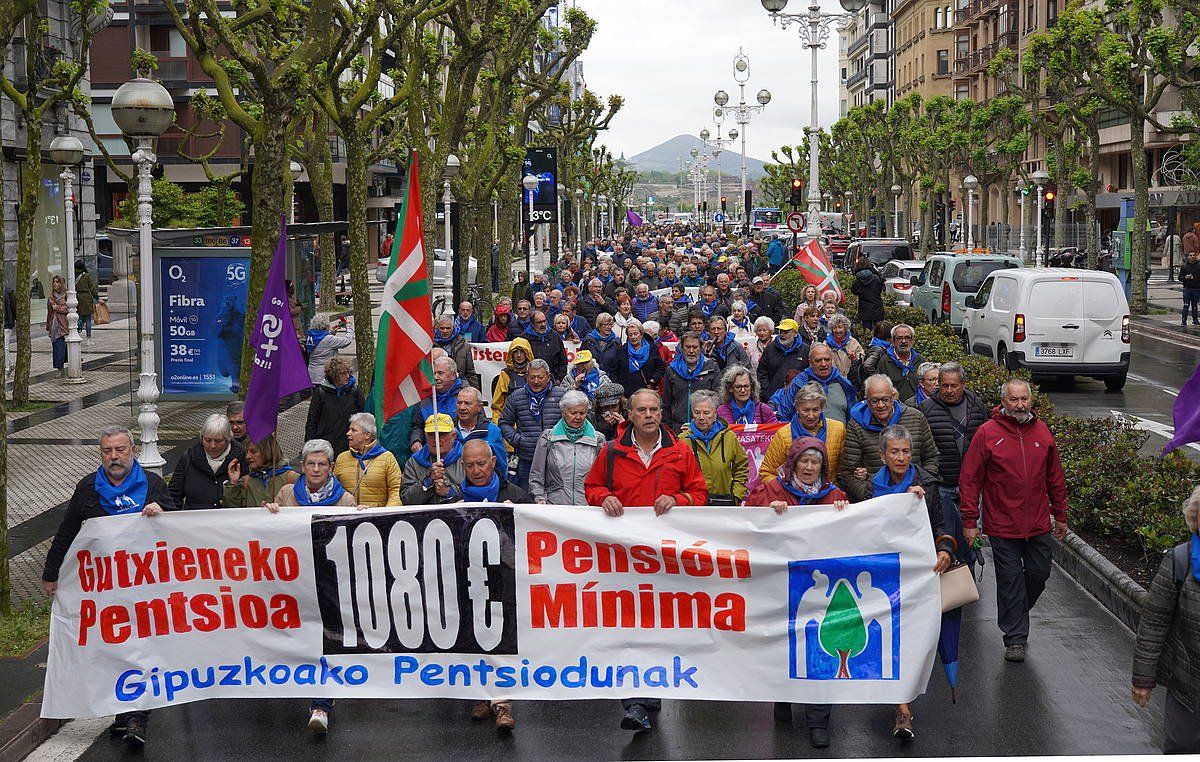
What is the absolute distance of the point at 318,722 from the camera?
24.0ft

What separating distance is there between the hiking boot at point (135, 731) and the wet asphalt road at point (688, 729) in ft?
0.20

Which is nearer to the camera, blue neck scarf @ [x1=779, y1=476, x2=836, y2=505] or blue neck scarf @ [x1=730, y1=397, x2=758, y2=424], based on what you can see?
blue neck scarf @ [x1=779, y1=476, x2=836, y2=505]

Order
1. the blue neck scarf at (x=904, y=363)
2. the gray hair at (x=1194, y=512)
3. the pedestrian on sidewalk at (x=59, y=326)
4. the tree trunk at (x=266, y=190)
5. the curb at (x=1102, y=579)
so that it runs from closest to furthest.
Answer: the gray hair at (x=1194, y=512), the curb at (x=1102, y=579), the blue neck scarf at (x=904, y=363), the tree trunk at (x=266, y=190), the pedestrian on sidewalk at (x=59, y=326)

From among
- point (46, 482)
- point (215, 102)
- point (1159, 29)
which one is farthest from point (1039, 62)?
point (46, 482)

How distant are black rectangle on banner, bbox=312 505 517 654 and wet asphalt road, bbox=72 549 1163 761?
19.2 inches

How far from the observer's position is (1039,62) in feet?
142

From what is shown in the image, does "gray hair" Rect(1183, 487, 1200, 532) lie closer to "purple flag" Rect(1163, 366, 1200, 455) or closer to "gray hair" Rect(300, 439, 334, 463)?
"purple flag" Rect(1163, 366, 1200, 455)

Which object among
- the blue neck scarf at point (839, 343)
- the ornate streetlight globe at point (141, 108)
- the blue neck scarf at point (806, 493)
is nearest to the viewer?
the blue neck scarf at point (806, 493)

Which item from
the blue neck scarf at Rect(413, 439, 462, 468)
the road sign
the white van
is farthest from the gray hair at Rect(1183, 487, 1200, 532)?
the road sign

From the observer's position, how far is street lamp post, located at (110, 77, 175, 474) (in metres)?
12.5

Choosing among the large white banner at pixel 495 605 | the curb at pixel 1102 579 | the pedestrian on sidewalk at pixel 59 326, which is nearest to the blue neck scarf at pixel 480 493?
the large white banner at pixel 495 605

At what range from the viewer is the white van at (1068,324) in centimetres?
2025

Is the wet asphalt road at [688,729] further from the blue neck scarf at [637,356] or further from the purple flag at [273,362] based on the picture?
the blue neck scarf at [637,356]

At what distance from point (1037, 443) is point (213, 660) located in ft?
15.9
